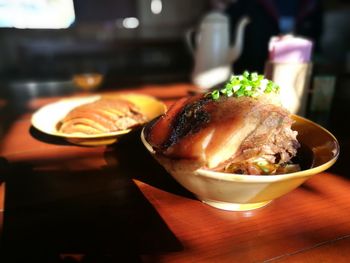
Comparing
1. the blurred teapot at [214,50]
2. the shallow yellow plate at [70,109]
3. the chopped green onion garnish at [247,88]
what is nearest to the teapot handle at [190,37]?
the blurred teapot at [214,50]

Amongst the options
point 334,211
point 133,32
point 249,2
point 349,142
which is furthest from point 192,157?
point 133,32

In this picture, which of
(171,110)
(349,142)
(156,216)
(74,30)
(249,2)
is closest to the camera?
(156,216)

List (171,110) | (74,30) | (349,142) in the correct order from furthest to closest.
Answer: (74,30) < (349,142) < (171,110)

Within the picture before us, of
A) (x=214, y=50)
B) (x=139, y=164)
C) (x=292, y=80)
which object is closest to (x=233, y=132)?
(x=139, y=164)

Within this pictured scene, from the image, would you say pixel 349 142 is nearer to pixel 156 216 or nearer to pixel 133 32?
pixel 156 216

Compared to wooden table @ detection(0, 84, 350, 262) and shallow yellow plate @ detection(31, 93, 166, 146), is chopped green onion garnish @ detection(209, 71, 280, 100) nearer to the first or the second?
wooden table @ detection(0, 84, 350, 262)
